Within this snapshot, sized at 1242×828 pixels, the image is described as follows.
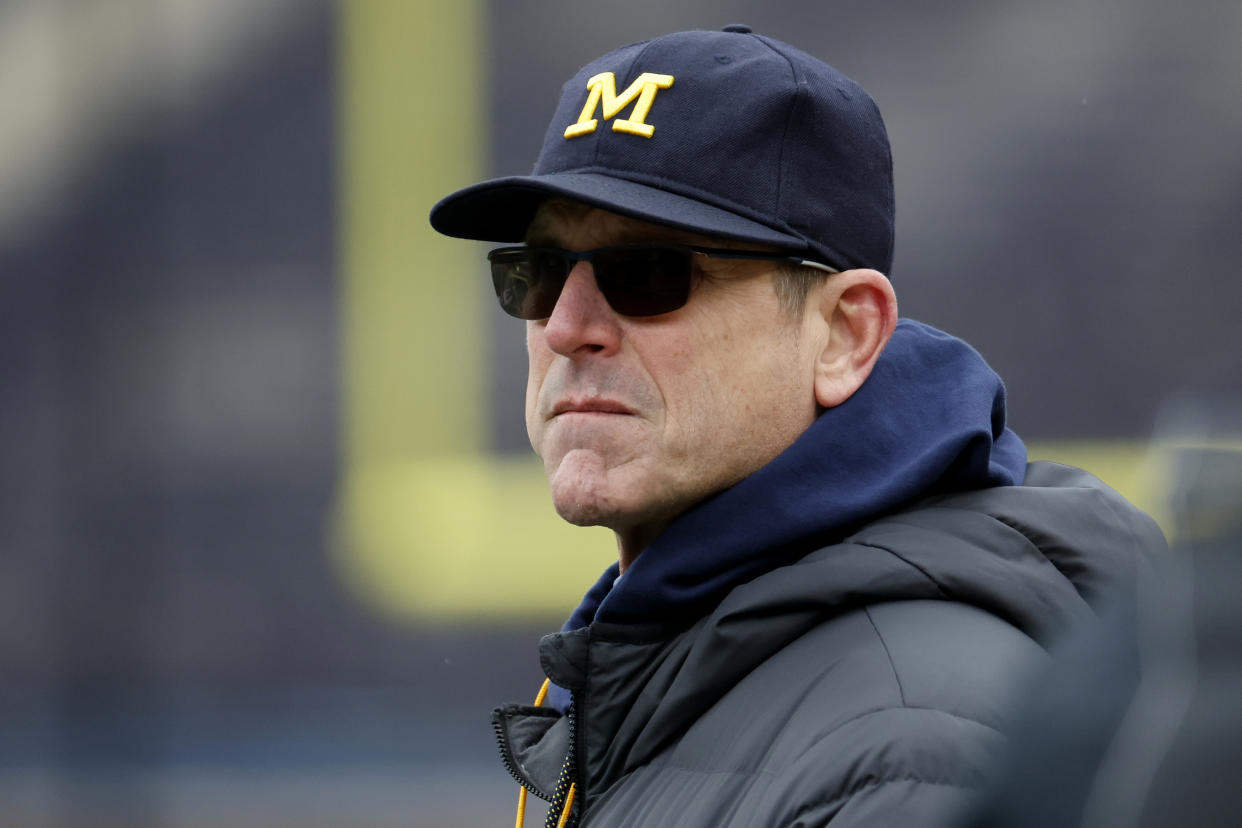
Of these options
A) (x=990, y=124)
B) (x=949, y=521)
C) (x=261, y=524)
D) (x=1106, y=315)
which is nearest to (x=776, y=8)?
(x=990, y=124)

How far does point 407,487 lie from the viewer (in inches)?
143

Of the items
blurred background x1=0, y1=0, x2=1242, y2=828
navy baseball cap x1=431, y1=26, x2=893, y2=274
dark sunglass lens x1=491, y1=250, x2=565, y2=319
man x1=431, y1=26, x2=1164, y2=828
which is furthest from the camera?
blurred background x1=0, y1=0, x2=1242, y2=828

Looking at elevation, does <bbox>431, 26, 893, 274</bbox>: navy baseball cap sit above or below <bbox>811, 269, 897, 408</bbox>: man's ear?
above

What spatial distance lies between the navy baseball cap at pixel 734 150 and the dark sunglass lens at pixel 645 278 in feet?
0.23

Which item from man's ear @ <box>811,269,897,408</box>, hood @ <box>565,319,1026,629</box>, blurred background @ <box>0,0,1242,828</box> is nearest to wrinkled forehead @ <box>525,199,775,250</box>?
man's ear @ <box>811,269,897,408</box>

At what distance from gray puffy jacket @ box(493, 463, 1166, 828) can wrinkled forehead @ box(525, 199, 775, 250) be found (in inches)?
15.0

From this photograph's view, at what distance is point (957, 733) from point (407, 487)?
2.70 meters

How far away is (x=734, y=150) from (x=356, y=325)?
2.44 meters

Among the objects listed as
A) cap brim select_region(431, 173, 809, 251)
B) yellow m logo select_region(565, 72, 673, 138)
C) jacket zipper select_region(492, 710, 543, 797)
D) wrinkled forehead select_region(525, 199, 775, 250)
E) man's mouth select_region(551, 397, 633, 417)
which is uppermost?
yellow m logo select_region(565, 72, 673, 138)

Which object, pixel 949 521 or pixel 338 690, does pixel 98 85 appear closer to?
pixel 338 690

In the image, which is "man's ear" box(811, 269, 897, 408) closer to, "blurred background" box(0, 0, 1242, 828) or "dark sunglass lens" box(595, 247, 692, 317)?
"dark sunglass lens" box(595, 247, 692, 317)

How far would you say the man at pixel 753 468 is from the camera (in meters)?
1.19

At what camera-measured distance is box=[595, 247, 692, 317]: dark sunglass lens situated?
58.2 inches

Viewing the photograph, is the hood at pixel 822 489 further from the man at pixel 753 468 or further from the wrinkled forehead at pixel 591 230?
the wrinkled forehead at pixel 591 230
